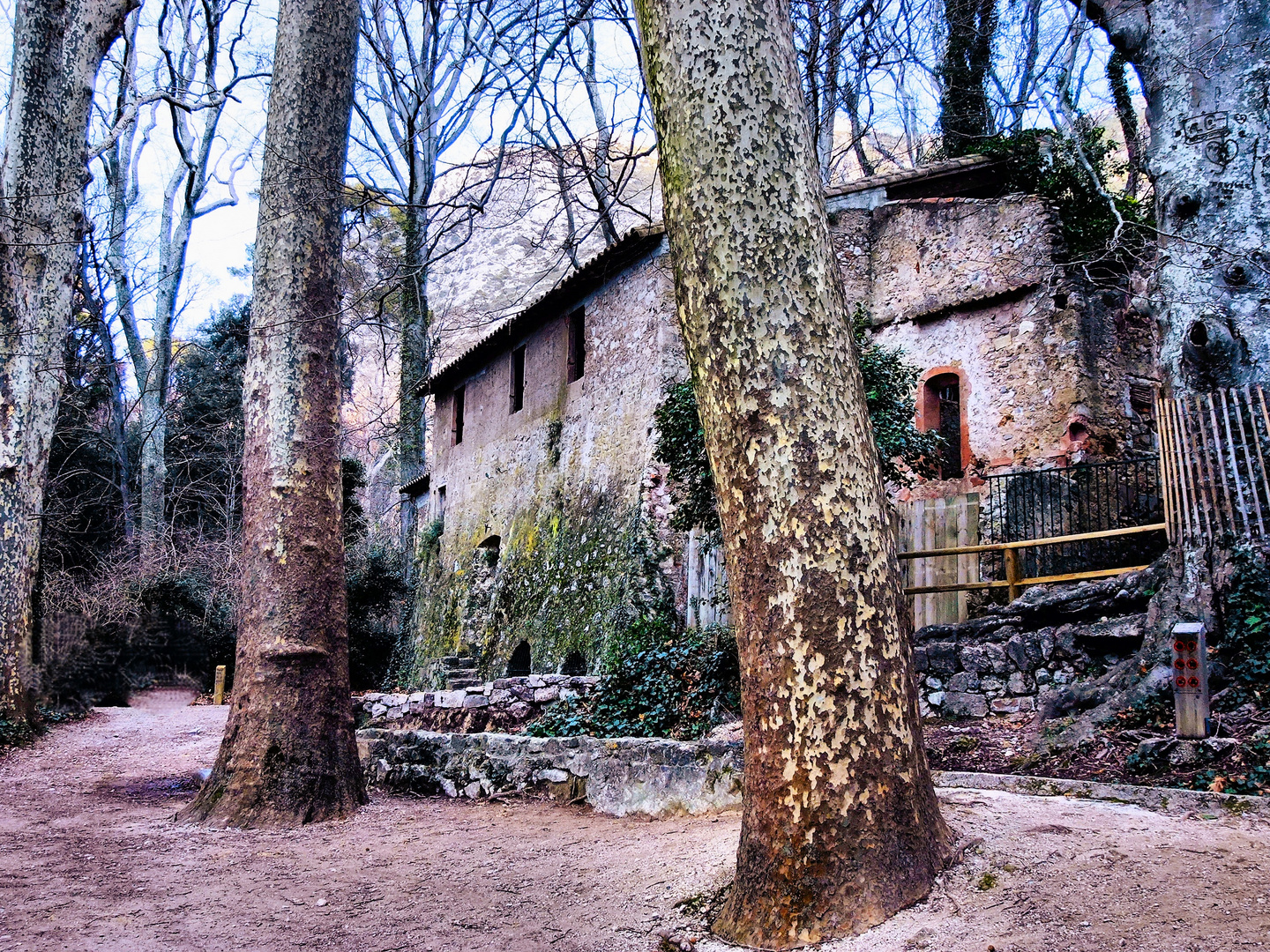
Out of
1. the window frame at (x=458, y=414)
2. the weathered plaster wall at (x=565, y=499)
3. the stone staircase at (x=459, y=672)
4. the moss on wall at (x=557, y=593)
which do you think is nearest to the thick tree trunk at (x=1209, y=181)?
the weathered plaster wall at (x=565, y=499)

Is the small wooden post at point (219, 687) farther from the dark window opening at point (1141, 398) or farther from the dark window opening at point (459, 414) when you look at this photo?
the dark window opening at point (1141, 398)

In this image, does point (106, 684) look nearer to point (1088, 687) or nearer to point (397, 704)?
point (397, 704)

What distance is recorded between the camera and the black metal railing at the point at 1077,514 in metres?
9.41

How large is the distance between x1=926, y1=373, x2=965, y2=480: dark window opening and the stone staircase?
7.16 meters

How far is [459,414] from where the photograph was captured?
18.3 m

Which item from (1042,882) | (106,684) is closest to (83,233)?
(106,684)

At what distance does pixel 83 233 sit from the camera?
9547mm

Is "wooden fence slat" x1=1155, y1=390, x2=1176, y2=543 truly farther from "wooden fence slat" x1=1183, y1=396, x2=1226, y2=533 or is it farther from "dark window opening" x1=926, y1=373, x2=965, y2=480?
"dark window opening" x1=926, y1=373, x2=965, y2=480

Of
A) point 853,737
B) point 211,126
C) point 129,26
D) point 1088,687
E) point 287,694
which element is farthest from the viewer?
point 211,126

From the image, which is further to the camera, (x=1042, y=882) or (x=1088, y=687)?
(x=1088, y=687)

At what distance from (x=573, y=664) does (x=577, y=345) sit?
5.06m

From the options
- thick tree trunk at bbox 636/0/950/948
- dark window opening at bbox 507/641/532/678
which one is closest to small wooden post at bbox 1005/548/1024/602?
thick tree trunk at bbox 636/0/950/948

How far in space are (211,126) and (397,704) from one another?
1670 centimetres

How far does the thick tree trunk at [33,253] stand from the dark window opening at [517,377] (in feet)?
24.8
